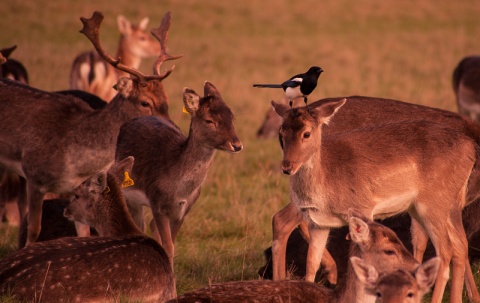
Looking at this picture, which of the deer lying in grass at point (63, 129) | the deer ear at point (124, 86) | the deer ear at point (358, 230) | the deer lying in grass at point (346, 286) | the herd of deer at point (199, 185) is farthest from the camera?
the deer ear at point (124, 86)

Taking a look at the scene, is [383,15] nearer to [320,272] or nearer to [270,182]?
[270,182]

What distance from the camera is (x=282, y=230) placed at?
7.73 meters

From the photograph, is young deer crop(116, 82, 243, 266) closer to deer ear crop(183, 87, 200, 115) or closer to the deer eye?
deer ear crop(183, 87, 200, 115)

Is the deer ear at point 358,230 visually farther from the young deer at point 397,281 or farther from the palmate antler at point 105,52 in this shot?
the palmate antler at point 105,52

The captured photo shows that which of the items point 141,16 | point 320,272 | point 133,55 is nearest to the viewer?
point 320,272

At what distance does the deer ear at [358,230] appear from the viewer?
18.3 feet

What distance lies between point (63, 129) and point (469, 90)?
333 inches

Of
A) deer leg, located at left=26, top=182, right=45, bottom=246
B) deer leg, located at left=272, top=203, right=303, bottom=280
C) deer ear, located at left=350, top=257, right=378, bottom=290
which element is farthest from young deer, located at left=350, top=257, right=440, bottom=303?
deer leg, located at left=26, top=182, right=45, bottom=246

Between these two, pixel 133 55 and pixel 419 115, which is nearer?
pixel 419 115

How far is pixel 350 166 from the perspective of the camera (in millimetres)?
6961

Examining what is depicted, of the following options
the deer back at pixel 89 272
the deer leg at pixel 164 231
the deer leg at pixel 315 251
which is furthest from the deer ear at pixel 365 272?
the deer leg at pixel 164 231

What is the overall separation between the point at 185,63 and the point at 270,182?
12.7m

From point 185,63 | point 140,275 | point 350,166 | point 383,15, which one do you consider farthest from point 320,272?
point 383,15

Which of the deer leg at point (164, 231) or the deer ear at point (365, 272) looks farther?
the deer leg at point (164, 231)
